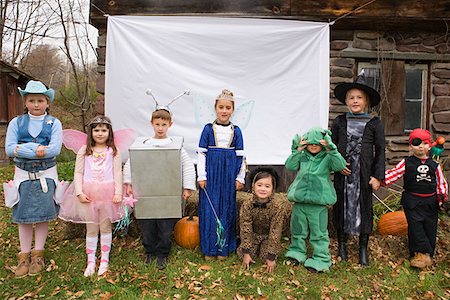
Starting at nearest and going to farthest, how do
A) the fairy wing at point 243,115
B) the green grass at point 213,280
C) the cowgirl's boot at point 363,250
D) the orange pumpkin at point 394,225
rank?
the green grass at point 213,280
the cowgirl's boot at point 363,250
the orange pumpkin at point 394,225
the fairy wing at point 243,115

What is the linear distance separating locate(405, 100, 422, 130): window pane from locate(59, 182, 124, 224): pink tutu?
404 cm

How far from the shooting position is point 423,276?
3445 millimetres

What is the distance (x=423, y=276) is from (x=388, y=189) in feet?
5.85

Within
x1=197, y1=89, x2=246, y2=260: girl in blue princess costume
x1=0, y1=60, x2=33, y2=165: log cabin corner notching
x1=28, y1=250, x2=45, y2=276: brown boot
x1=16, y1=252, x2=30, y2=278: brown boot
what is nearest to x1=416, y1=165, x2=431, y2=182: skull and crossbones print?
x1=197, y1=89, x2=246, y2=260: girl in blue princess costume

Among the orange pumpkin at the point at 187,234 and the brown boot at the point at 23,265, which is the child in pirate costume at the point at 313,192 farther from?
the brown boot at the point at 23,265

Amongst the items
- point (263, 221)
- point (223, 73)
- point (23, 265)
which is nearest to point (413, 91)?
point (223, 73)

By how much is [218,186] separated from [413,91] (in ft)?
11.0

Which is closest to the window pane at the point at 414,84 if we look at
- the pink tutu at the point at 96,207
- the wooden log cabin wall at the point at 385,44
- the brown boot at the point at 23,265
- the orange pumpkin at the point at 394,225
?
the wooden log cabin wall at the point at 385,44

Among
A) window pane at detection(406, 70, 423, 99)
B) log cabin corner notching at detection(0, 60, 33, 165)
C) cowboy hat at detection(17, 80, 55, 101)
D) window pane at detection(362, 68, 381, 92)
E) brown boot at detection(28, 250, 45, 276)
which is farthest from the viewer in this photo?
log cabin corner notching at detection(0, 60, 33, 165)

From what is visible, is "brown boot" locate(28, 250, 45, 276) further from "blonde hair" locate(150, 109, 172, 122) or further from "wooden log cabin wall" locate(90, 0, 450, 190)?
"wooden log cabin wall" locate(90, 0, 450, 190)

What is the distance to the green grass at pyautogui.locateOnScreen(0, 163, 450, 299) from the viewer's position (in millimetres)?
3090

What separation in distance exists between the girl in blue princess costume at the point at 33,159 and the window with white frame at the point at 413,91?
3935mm

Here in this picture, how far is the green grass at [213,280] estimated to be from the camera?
3090 millimetres

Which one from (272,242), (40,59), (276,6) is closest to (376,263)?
(272,242)
